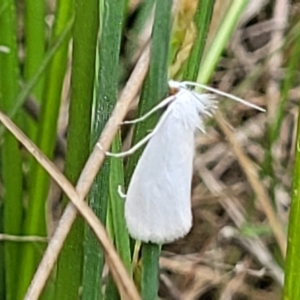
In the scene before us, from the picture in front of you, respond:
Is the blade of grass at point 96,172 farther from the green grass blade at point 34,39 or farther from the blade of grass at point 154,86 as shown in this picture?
the green grass blade at point 34,39

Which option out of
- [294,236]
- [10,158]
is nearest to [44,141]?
[10,158]

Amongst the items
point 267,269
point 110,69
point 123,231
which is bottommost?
point 267,269

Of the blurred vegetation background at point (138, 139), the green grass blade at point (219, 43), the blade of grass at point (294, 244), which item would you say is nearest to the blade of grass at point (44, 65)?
the blurred vegetation background at point (138, 139)

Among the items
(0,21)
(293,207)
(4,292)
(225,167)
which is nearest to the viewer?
(293,207)

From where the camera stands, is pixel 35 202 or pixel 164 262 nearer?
pixel 35 202

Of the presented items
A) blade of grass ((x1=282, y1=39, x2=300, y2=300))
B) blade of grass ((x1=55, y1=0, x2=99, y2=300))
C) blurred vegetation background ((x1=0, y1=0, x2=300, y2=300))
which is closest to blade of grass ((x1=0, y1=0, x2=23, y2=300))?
blurred vegetation background ((x1=0, y1=0, x2=300, y2=300))

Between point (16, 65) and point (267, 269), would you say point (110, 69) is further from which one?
point (267, 269)

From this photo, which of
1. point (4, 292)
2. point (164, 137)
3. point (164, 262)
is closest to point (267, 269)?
point (164, 262)
